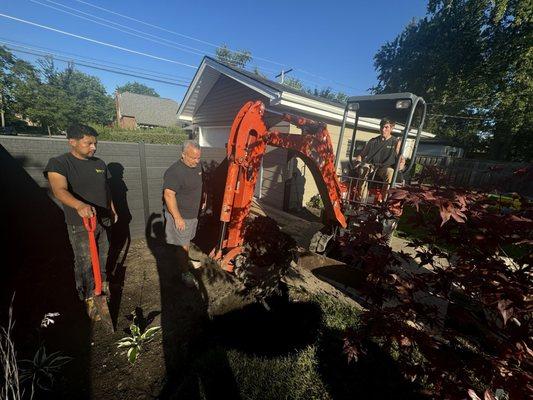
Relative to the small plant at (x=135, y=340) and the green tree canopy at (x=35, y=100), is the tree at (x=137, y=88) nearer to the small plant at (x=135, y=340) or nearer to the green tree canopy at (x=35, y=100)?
the green tree canopy at (x=35, y=100)

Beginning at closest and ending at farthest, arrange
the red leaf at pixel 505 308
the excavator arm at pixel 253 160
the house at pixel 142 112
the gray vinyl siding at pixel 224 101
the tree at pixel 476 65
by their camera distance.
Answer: the red leaf at pixel 505 308
the excavator arm at pixel 253 160
the gray vinyl siding at pixel 224 101
the tree at pixel 476 65
the house at pixel 142 112

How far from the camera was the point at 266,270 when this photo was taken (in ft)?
11.5

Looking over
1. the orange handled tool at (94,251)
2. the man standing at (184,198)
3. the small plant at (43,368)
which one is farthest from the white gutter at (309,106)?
the small plant at (43,368)

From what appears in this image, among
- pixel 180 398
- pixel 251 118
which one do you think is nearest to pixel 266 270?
pixel 180 398

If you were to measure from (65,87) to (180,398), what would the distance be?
262 ft

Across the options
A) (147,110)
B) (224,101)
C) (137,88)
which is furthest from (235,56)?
(137,88)

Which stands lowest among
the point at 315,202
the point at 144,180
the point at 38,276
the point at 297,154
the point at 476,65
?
the point at 38,276

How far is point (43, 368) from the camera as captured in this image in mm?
2342

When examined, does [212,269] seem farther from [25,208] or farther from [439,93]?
[439,93]

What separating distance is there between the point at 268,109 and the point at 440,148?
31679 millimetres

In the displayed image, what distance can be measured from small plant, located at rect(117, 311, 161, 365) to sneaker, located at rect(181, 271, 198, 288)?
83 centimetres

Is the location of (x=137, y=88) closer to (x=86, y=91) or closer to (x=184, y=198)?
(x=86, y=91)

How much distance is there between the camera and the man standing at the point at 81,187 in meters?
2.78

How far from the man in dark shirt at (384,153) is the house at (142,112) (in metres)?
44.4
